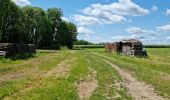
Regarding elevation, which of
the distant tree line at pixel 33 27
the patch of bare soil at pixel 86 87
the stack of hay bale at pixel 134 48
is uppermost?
the distant tree line at pixel 33 27

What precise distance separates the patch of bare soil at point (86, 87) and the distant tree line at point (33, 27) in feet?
131

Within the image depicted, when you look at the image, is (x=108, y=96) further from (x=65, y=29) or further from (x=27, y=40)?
(x=65, y=29)

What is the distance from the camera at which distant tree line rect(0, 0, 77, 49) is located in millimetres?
99900

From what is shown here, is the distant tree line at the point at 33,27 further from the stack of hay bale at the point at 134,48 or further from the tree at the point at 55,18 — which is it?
the stack of hay bale at the point at 134,48

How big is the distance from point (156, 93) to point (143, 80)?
5.90 m

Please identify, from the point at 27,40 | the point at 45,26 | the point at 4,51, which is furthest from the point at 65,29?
the point at 4,51

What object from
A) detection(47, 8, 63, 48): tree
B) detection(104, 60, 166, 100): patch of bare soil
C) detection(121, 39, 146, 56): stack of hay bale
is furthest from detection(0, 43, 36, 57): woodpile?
detection(47, 8, 63, 48): tree

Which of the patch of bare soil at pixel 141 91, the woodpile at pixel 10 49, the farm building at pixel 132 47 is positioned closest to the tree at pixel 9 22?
the farm building at pixel 132 47

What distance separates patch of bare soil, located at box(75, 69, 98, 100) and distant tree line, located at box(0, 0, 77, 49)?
4007cm

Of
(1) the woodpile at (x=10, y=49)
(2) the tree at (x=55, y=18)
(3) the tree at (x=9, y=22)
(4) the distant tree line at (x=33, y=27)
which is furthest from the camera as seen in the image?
(2) the tree at (x=55, y=18)

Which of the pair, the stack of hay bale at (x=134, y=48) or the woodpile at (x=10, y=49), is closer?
the woodpile at (x=10, y=49)

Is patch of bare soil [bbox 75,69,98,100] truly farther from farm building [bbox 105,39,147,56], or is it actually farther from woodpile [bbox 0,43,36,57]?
farm building [bbox 105,39,147,56]

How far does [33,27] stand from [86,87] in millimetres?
106004

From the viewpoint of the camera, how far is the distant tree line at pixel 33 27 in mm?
99900
